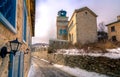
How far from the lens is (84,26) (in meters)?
26.7

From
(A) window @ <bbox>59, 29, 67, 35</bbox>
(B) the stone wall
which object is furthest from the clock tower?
(B) the stone wall

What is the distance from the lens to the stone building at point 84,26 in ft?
85.8

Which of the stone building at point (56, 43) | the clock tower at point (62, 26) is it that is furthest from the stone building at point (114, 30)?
the clock tower at point (62, 26)

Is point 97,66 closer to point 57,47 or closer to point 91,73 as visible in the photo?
point 91,73

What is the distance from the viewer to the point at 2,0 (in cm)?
237

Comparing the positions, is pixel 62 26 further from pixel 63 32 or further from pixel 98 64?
pixel 98 64

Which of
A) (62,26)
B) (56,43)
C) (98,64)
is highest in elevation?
(62,26)

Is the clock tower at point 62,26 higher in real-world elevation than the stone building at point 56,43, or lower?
higher

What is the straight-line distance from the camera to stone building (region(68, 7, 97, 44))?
26.1 m

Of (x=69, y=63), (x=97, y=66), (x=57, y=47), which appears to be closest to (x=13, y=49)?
(x=97, y=66)

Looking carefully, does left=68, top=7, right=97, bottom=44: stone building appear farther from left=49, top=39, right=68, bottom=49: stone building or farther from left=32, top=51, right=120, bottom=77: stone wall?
left=32, top=51, right=120, bottom=77: stone wall

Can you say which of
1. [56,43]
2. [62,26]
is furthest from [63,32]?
[56,43]

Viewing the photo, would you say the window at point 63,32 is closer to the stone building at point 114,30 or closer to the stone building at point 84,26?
the stone building at point 84,26

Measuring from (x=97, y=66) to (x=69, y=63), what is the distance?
6.64m
